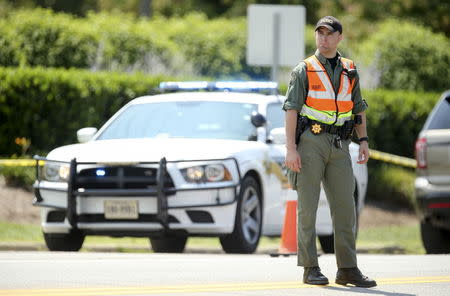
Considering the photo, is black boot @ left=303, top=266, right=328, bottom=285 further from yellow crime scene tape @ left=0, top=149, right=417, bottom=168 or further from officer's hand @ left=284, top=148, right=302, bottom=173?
yellow crime scene tape @ left=0, top=149, right=417, bottom=168

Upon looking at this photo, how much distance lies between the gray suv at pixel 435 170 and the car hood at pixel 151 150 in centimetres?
194

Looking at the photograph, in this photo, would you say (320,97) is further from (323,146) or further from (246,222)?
(246,222)

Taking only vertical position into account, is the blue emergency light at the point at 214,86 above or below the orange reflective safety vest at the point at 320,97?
below

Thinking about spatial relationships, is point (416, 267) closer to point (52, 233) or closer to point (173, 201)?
point (173, 201)

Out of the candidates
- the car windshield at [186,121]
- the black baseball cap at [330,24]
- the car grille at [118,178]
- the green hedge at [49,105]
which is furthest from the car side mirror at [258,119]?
the green hedge at [49,105]

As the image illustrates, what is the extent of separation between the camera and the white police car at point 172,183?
Answer: 42.5ft

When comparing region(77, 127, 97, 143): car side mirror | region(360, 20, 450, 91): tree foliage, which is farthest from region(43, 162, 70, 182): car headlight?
region(360, 20, 450, 91): tree foliage

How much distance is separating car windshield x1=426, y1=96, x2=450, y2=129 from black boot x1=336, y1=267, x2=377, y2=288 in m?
5.19

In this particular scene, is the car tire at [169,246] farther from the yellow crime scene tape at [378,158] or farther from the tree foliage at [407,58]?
the tree foliage at [407,58]

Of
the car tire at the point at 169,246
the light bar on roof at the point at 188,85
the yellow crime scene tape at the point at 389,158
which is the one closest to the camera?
the light bar on roof at the point at 188,85

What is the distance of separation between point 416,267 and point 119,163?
3062mm

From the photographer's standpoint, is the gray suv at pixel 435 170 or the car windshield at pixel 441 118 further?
the car windshield at pixel 441 118

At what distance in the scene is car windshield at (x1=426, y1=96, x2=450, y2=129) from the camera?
14594mm

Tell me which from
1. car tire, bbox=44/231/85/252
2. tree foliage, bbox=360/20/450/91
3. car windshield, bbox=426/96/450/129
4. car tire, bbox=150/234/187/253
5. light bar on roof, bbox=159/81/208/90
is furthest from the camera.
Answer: tree foliage, bbox=360/20/450/91
